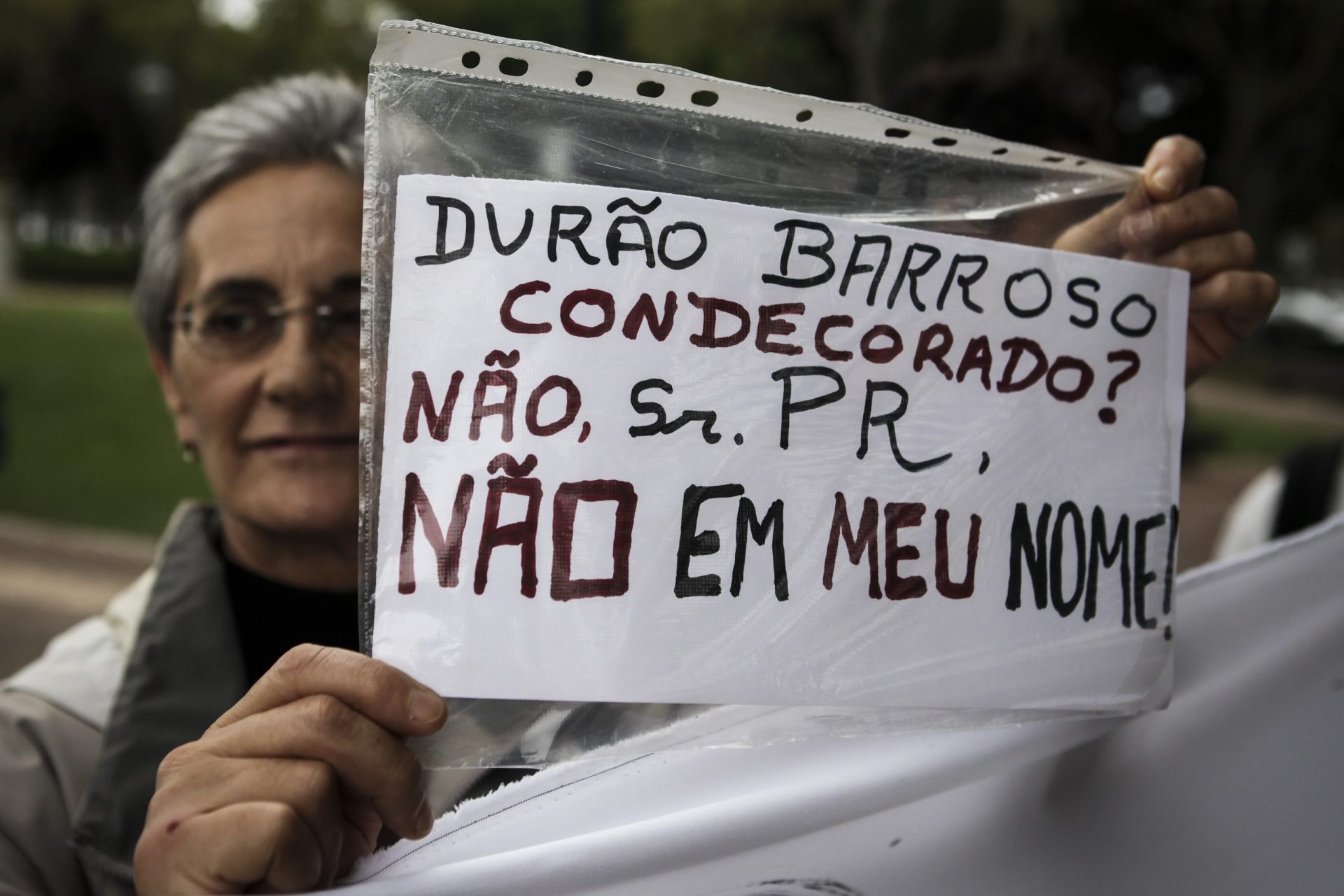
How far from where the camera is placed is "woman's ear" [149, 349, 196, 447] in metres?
1.60

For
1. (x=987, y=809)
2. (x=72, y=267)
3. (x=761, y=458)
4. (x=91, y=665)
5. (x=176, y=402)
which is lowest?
(x=72, y=267)

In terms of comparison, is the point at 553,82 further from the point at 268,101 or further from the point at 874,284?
the point at 268,101

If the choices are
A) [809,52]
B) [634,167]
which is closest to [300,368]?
[634,167]

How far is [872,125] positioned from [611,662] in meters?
0.60

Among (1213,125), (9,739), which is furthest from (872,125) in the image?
(1213,125)

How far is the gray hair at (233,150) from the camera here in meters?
1.55

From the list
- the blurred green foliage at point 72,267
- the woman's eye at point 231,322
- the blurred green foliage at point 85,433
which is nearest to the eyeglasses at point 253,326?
the woman's eye at point 231,322

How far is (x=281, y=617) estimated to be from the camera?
5.25 feet

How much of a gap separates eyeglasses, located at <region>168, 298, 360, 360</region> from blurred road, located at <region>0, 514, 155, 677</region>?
483cm

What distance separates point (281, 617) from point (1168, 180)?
50.9 inches

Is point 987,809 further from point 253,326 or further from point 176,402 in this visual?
point 176,402

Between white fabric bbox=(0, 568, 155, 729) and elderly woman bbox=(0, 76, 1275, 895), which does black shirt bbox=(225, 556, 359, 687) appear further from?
white fabric bbox=(0, 568, 155, 729)

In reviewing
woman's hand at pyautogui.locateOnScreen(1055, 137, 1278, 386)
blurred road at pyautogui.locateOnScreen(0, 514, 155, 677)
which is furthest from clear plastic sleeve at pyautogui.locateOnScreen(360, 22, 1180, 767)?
blurred road at pyautogui.locateOnScreen(0, 514, 155, 677)

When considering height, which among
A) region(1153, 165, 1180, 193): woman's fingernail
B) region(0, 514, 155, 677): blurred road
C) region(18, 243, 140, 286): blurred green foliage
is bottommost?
region(18, 243, 140, 286): blurred green foliage
